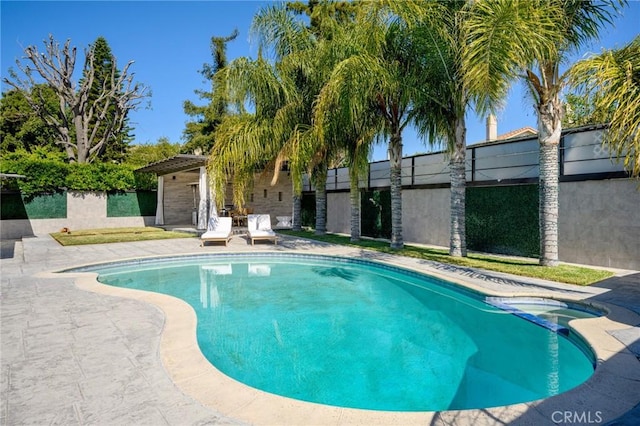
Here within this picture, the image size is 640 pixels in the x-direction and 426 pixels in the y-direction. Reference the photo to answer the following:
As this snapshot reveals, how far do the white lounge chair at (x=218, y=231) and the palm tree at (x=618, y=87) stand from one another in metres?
10.9

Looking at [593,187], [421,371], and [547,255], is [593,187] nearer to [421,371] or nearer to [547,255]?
[547,255]

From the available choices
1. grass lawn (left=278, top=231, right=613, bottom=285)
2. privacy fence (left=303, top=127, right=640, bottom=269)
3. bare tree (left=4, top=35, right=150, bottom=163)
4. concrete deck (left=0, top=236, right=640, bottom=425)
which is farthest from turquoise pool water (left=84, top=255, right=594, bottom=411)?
bare tree (left=4, top=35, right=150, bottom=163)

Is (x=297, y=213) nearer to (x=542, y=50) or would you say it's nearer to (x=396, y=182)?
(x=396, y=182)

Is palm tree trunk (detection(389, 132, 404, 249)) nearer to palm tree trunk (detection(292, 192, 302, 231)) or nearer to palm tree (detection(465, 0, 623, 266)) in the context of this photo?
palm tree (detection(465, 0, 623, 266))

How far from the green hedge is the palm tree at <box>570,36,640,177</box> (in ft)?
12.2

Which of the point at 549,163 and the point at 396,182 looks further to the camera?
the point at 396,182

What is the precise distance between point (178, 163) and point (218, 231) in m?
4.48

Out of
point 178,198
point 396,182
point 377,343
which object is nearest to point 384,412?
point 377,343

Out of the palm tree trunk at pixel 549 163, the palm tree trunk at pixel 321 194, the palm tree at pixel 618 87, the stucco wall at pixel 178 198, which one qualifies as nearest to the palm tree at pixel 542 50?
the palm tree trunk at pixel 549 163

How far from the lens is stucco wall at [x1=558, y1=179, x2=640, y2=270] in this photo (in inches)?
320

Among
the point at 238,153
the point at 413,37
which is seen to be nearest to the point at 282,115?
the point at 238,153

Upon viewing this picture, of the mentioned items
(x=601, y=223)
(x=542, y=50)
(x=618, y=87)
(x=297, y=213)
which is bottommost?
(x=601, y=223)

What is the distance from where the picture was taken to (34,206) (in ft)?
57.4

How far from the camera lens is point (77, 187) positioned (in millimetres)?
18688
